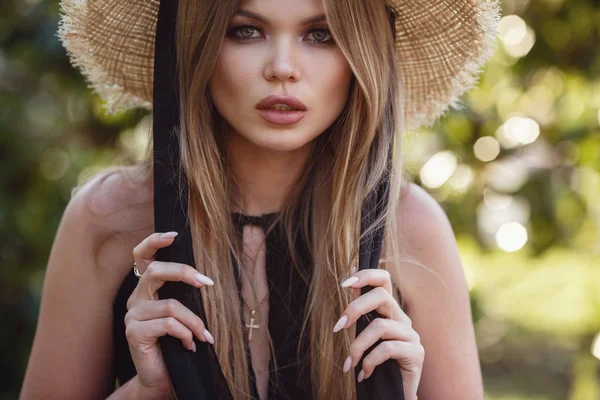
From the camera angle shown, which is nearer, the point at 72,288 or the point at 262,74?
the point at 262,74

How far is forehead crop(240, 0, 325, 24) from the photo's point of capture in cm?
171

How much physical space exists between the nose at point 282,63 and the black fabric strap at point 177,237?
276 mm

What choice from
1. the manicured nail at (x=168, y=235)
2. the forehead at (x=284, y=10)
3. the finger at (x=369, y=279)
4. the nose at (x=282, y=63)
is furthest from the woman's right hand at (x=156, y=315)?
the forehead at (x=284, y=10)

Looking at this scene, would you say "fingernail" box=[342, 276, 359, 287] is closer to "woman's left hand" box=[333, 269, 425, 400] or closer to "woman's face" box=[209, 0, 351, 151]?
"woman's left hand" box=[333, 269, 425, 400]

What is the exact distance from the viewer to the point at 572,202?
272 cm

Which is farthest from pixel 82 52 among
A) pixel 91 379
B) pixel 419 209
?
pixel 419 209

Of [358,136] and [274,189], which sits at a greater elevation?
[358,136]

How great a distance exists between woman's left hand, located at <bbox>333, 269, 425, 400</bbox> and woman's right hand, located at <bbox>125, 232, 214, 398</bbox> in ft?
1.01

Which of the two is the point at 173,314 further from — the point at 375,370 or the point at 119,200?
the point at 119,200

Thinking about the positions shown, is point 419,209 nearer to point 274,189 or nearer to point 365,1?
point 274,189

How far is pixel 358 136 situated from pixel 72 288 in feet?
2.96

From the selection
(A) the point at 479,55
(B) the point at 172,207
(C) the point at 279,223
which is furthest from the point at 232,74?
(A) the point at 479,55

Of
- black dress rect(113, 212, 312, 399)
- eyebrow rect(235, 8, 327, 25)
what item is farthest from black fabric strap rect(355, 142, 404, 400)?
eyebrow rect(235, 8, 327, 25)

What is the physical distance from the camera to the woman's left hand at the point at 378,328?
1600 millimetres
